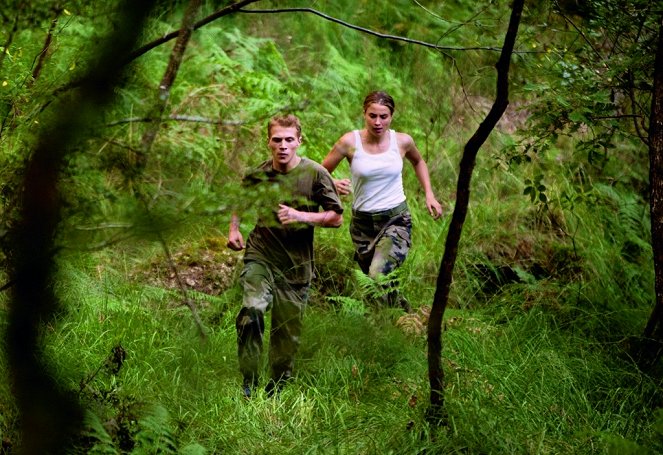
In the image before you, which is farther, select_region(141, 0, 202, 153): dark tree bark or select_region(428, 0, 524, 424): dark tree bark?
select_region(428, 0, 524, 424): dark tree bark

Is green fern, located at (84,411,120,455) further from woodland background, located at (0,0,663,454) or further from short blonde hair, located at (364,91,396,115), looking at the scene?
short blonde hair, located at (364,91,396,115)

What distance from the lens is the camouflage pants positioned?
518 cm

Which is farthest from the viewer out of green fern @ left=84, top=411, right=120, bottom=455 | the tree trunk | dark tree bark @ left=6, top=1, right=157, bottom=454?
green fern @ left=84, top=411, right=120, bottom=455

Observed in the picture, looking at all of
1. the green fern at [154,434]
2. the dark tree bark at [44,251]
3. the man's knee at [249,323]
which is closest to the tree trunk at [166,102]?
the dark tree bark at [44,251]

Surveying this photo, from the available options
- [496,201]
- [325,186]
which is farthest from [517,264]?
[325,186]

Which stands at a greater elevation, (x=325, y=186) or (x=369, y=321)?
(x=325, y=186)

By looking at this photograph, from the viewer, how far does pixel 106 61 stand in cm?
168

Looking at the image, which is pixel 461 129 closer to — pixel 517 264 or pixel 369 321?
pixel 517 264

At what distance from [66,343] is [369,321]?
2.11 meters

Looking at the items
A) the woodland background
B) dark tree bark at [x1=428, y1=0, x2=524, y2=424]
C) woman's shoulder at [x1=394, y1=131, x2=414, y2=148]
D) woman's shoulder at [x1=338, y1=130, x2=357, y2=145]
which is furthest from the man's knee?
woman's shoulder at [x1=394, y1=131, x2=414, y2=148]

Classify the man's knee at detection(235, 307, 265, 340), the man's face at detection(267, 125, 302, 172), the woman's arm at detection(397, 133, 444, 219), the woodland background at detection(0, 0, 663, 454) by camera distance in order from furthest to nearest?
the woman's arm at detection(397, 133, 444, 219) < the man's face at detection(267, 125, 302, 172) < the man's knee at detection(235, 307, 265, 340) < the woodland background at detection(0, 0, 663, 454)

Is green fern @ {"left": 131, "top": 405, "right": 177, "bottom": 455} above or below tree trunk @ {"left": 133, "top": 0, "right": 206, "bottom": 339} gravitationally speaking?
below

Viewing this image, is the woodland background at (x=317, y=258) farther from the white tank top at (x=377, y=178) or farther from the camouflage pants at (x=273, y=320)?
the white tank top at (x=377, y=178)

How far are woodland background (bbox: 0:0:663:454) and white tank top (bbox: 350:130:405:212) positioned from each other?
0.55 meters
